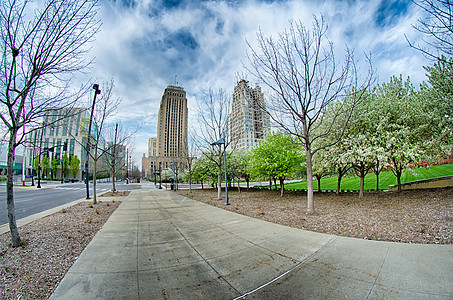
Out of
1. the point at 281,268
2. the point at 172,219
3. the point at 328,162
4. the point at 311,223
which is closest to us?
the point at 281,268

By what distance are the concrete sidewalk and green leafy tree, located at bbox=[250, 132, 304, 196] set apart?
9.04 m

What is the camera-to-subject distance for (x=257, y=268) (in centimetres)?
324

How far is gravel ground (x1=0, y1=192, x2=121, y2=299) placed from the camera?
273 cm

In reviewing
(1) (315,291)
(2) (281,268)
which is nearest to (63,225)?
(2) (281,268)

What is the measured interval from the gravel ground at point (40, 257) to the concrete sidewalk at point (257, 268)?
244mm

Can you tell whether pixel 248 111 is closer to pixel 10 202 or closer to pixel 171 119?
pixel 10 202

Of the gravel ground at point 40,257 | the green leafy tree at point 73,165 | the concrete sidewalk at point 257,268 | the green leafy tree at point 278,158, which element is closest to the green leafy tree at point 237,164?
the green leafy tree at point 278,158

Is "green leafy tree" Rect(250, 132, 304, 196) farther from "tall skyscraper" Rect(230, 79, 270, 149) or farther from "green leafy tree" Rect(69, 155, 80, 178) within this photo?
"green leafy tree" Rect(69, 155, 80, 178)

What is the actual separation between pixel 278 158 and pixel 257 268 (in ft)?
37.2

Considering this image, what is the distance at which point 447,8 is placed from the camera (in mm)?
4652

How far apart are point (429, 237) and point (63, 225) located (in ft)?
34.0

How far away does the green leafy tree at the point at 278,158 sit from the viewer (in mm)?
13789

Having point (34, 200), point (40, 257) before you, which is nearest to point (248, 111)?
point (40, 257)

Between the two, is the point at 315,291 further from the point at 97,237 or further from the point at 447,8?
the point at 447,8
